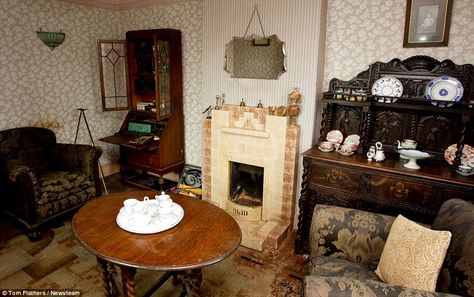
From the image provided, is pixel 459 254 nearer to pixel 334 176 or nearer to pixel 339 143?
pixel 334 176

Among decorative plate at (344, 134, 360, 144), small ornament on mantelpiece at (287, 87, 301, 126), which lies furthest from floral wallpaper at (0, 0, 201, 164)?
decorative plate at (344, 134, 360, 144)

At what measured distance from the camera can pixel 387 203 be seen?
8.36ft

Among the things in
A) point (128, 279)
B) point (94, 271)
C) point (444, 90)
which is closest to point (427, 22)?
point (444, 90)

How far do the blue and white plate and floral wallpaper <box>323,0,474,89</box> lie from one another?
0.71 feet

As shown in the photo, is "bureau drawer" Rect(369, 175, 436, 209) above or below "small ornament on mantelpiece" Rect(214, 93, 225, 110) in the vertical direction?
below

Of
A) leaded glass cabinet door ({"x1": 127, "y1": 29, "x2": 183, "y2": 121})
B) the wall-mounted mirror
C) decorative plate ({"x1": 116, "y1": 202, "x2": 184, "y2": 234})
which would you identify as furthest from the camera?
the wall-mounted mirror

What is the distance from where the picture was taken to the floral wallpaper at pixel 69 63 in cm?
360

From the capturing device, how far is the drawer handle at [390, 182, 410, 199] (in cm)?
246

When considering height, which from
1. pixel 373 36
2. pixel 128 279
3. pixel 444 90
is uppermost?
pixel 373 36

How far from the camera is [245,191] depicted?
12.1 feet

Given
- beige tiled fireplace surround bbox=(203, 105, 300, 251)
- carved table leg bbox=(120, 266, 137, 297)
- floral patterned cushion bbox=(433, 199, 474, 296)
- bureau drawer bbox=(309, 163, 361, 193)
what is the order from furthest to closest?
beige tiled fireplace surround bbox=(203, 105, 300, 251) < bureau drawer bbox=(309, 163, 361, 193) < carved table leg bbox=(120, 266, 137, 297) < floral patterned cushion bbox=(433, 199, 474, 296)

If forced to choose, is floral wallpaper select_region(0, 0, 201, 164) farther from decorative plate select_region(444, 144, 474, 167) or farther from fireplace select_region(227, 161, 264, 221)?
decorative plate select_region(444, 144, 474, 167)

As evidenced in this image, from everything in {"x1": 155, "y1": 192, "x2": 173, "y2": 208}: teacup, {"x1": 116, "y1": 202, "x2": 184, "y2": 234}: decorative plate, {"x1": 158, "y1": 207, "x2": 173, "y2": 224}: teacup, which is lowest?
{"x1": 116, "y1": 202, "x2": 184, "y2": 234}: decorative plate

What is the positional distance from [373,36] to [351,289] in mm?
2387
